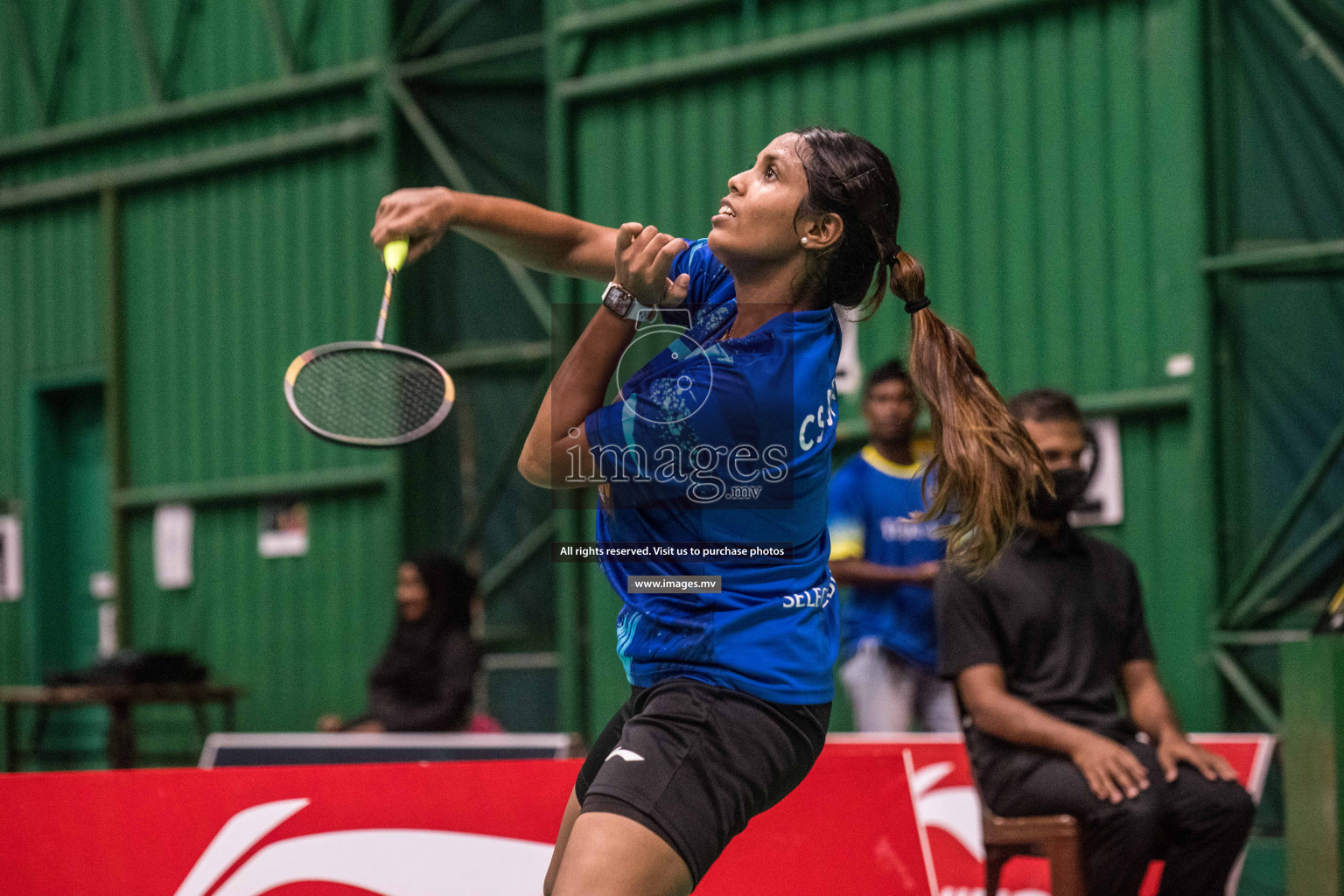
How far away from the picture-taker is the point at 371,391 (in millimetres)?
3168

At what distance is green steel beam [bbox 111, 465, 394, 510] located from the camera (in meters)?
10.6

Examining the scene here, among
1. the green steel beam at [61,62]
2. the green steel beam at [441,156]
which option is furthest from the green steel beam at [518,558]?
the green steel beam at [61,62]

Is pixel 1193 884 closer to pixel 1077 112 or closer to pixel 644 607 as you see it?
pixel 644 607

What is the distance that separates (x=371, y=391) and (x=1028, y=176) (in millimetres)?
5806

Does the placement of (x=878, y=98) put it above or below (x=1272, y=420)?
above

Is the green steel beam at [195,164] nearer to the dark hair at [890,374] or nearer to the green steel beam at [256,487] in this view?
the green steel beam at [256,487]

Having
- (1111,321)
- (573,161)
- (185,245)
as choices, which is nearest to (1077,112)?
(1111,321)

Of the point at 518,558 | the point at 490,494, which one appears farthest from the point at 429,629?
the point at 490,494

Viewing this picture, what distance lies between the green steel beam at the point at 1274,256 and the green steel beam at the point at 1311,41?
31.4 inches

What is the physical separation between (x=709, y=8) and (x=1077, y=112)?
2401 mm

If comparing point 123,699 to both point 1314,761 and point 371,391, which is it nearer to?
point 371,391

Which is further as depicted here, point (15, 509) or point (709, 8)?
point (15, 509)

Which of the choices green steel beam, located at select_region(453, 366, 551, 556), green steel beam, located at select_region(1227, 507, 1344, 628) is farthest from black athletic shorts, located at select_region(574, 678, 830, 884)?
green steel beam, located at select_region(453, 366, 551, 556)

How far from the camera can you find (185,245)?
11.6 meters
